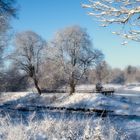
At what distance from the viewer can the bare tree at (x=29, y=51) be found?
184 feet

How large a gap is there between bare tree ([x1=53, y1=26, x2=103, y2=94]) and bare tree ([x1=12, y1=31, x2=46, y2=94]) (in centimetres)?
504

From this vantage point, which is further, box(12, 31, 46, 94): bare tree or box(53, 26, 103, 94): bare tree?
box(12, 31, 46, 94): bare tree

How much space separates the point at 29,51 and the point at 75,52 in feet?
27.7

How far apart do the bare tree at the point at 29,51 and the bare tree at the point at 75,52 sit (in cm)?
504

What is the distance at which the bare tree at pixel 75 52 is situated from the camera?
51875mm

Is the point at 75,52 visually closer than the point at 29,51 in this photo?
Yes

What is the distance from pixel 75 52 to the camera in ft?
171

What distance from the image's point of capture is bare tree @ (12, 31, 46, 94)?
5622cm

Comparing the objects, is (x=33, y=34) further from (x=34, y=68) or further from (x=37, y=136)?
(x=37, y=136)

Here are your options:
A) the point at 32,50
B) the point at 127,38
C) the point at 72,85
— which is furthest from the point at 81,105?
the point at 127,38

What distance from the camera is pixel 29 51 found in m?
56.7

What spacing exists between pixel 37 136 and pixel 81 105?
32.9 m

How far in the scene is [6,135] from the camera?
10.2 metres

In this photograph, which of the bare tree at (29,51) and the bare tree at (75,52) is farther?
the bare tree at (29,51)
